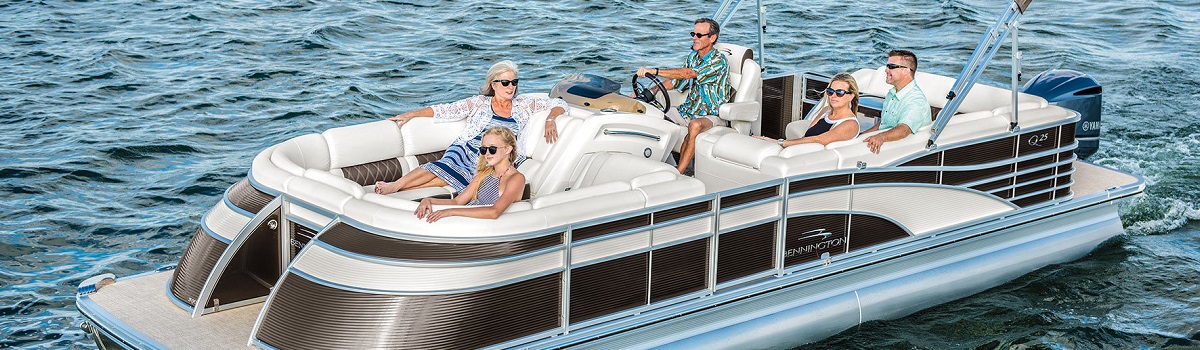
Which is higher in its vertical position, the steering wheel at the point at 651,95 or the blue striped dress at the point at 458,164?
the steering wheel at the point at 651,95

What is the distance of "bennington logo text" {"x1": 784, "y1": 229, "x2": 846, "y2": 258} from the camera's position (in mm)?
6488

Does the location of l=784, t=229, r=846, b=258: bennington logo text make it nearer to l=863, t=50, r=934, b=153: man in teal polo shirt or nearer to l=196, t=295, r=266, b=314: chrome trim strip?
l=863, t=50, r=934, b=153: man in teal polo shirt

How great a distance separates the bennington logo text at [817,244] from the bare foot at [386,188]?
84.1 inches

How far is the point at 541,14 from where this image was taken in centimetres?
1727

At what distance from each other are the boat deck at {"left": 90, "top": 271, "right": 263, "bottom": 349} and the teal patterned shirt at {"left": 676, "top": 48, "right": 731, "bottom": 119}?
3.41 m

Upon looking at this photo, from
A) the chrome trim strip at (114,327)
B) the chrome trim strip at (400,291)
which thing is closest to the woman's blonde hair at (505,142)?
the chrome trim strip at (400,291)

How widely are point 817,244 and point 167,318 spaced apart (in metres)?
3.38

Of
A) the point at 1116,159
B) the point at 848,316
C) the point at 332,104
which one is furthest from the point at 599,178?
the point at 332,104

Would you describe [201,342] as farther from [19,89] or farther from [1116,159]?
[19,89]

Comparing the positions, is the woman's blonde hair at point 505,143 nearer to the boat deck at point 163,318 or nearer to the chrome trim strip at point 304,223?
the chrome trim strip at point 304,223

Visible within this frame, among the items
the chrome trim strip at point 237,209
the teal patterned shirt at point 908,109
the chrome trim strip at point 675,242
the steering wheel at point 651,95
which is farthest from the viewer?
the steering wheel at point 651,95

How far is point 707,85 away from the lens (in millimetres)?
8188

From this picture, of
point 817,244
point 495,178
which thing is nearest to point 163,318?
point 495,178

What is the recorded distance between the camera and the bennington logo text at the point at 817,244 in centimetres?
649
